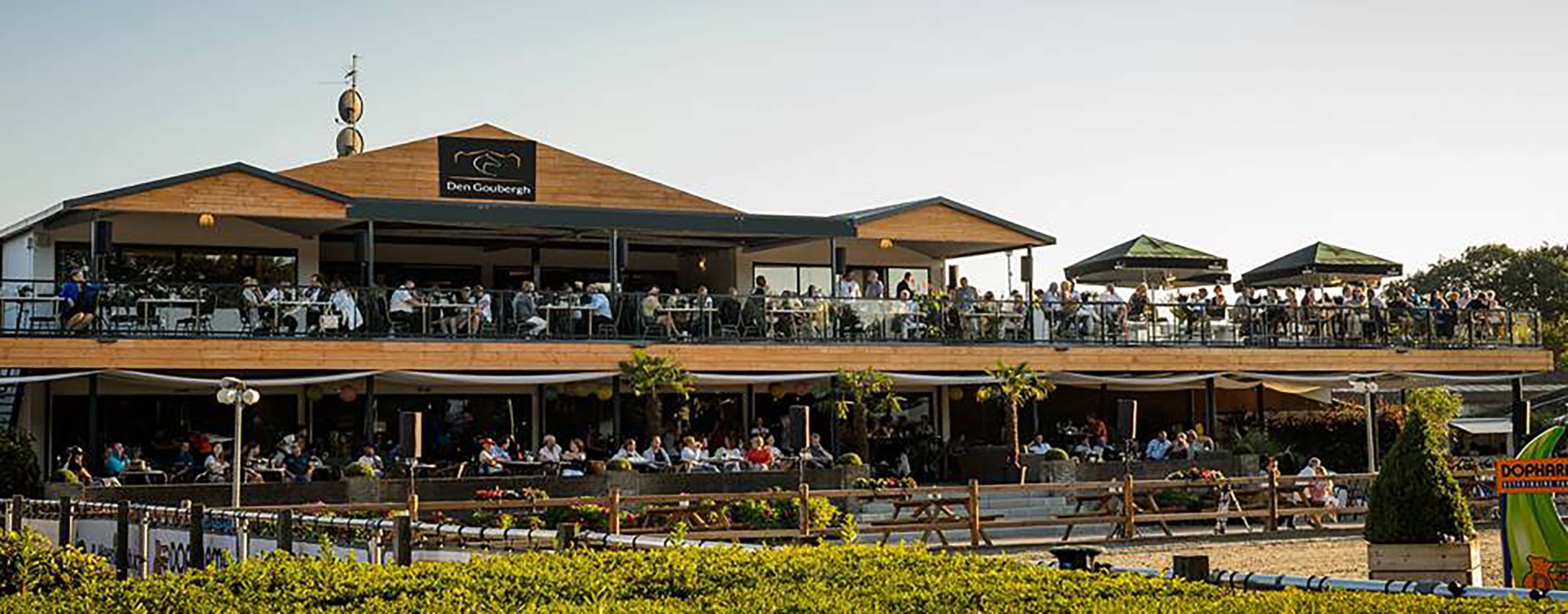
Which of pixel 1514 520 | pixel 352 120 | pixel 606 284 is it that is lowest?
pixel 1514 520

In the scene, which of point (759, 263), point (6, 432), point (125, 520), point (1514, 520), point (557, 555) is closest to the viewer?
point (557, 555)

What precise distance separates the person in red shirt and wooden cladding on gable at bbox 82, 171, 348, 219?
Result: 6608mm

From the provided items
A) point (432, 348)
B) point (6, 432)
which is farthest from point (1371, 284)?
point (6, 432)

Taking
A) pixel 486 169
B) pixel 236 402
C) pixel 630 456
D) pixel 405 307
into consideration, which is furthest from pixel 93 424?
pixel 486 169

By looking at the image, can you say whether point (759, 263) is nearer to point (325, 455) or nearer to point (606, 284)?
point (606, 284)

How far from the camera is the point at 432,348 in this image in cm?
2691

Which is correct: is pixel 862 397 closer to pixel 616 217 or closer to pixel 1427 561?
pixel 616 217

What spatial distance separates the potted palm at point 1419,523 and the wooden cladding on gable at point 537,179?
17376 millimetres

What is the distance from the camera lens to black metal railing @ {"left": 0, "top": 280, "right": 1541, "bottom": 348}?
1000 inches

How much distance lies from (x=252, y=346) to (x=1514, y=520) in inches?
662

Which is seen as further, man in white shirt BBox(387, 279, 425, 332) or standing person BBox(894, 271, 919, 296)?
standing person BBox(894, 271, 919, 296)

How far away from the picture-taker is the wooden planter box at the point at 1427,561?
15.6m

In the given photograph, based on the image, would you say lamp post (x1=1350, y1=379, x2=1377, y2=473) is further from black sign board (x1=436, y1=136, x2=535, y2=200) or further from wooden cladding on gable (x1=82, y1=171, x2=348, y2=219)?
wooden cladding on gable (x1=82, y1=171, x2=348, y2=219)

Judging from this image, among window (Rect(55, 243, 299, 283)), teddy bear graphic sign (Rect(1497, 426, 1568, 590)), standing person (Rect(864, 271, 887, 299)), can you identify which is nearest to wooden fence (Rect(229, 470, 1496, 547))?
standing person (Rect(864, 271, 887, 299))
